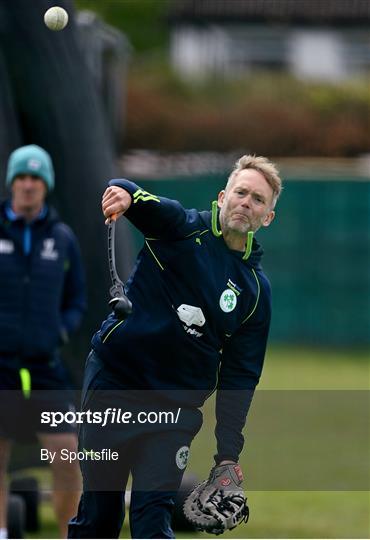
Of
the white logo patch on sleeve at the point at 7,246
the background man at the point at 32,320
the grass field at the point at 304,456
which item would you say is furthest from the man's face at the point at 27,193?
the grass field at the point at 304,456

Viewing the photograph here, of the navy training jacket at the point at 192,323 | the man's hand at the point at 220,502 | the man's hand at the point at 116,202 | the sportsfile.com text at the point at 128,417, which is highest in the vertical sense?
the man's hand at the point at 116,202

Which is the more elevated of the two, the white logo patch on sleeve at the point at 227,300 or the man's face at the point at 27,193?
the man's face at the point at 27,193

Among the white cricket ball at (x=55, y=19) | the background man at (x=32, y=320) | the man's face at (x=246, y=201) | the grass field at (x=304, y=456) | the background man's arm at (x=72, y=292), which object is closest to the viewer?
the man's face at (x=246, y=201)

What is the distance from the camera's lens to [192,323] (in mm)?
5582

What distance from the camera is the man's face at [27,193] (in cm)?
749

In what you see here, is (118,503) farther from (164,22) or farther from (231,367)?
(164,22)

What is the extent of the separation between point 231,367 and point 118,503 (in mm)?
703

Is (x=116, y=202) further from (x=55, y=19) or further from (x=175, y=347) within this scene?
(x=55, y=19)

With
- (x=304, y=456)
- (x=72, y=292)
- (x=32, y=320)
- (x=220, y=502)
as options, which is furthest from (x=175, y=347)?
(x=304, y=456)

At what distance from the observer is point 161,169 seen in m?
24.5

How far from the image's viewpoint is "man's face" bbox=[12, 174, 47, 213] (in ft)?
24.6

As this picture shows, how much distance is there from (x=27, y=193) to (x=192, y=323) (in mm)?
2185

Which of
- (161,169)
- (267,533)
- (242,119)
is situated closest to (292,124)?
(242,119)

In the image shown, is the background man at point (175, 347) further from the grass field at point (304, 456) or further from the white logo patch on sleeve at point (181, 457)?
the grass field at point (304, 456)
